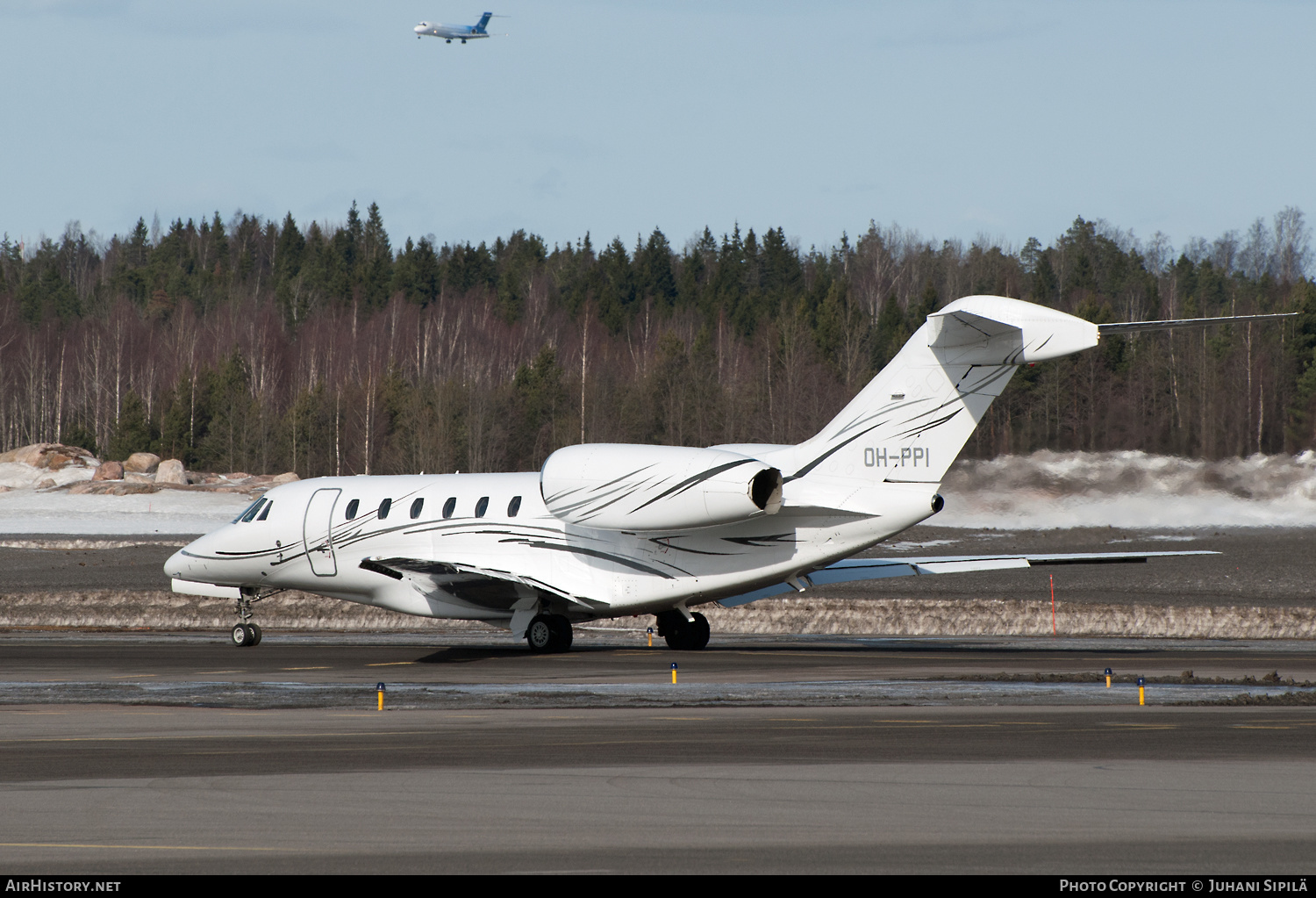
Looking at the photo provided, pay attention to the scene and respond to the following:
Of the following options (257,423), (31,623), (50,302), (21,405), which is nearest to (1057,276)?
(257,423)

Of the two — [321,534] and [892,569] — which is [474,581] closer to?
[321,534]

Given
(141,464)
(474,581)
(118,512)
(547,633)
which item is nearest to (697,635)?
(547,633)

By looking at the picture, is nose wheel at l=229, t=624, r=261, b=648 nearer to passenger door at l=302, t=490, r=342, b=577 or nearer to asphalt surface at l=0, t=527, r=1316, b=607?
passenger door at l=302, t=490, r=342, b=577

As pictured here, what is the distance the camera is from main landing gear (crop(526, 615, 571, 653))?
26844 millimetres

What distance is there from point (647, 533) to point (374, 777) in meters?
14.0

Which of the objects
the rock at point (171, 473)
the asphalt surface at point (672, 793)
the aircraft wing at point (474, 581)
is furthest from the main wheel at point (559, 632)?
the rock at point (171, 473)

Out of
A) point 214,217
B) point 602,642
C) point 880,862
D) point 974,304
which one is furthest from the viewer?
point 214,217

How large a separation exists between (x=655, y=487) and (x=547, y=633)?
3.83 metres

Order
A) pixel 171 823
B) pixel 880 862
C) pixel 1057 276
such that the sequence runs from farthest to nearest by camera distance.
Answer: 1. pixel 1057 276
2. pixel 171 823
3. pixel 880 862

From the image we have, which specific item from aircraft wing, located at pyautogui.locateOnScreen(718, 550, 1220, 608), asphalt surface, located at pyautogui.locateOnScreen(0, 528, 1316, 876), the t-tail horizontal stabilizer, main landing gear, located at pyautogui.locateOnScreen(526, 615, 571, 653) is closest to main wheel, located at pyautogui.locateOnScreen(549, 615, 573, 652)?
main landing gear, located at pyautogui.locateOnScreen(526, 615, 571, 653)

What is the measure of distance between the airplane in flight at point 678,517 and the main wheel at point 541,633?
3 cm

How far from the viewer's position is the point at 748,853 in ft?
28.0

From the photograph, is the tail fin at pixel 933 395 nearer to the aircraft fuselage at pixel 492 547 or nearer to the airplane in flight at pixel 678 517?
the airplane in flight at pixel 678 517

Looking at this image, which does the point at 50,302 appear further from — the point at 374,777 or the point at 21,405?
the point at 374,777
